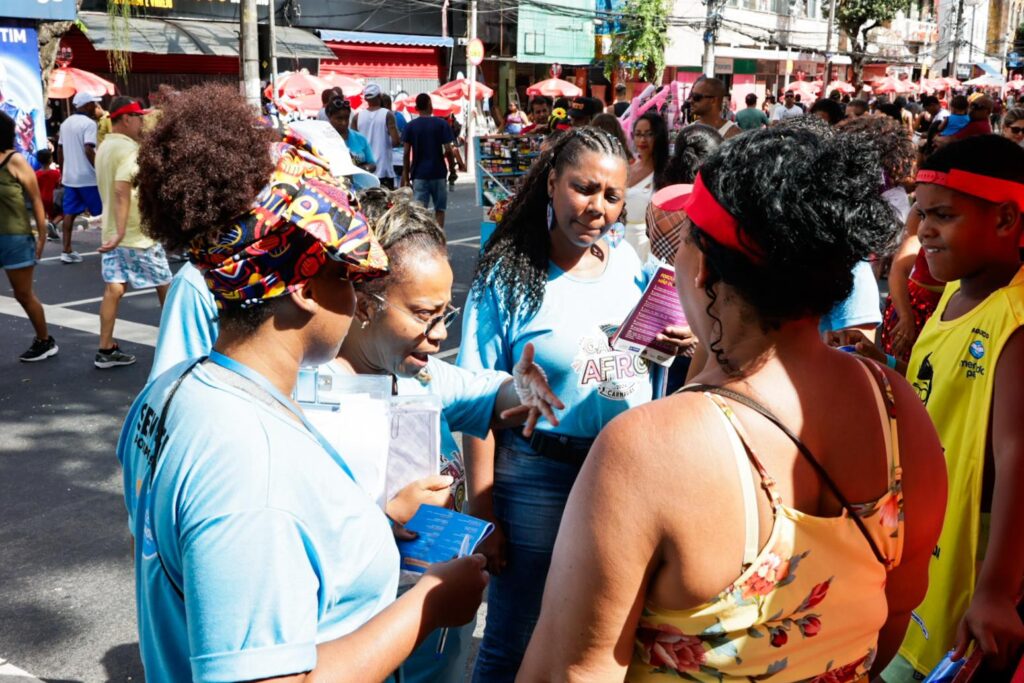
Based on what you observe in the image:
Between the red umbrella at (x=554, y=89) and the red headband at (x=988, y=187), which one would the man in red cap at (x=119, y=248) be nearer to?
the red headband at (x=988, y=187)

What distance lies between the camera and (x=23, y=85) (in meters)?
15.5

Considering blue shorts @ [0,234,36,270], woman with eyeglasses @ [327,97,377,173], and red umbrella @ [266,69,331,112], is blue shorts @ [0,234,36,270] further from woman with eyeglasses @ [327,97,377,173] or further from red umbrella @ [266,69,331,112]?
red umbrella @ [266,69,331,112]

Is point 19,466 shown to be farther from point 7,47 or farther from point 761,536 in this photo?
A: point 7,47

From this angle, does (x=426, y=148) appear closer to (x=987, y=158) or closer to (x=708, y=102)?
(x=708, y=102)

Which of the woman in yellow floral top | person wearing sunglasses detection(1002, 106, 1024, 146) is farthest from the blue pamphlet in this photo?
person wearing sunglasses detection(1002, 106, 1024, 146)

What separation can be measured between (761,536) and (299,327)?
31.1 inches

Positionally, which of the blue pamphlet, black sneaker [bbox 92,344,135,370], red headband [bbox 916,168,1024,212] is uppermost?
red headband [bbox 916,168,1024,212]

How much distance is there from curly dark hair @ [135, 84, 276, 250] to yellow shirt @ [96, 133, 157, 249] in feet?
19.9

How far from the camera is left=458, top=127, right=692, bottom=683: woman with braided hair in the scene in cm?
279

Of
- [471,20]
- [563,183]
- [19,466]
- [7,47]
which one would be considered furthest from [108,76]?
[563,183]

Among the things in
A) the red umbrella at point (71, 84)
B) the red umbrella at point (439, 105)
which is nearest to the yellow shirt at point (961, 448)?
the red umbrella at point (71, 84)

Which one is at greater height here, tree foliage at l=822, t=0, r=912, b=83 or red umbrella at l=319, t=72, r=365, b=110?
tree foliage at l=822, t=0, r=912, b=83

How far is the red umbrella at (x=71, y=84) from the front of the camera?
18.3 m

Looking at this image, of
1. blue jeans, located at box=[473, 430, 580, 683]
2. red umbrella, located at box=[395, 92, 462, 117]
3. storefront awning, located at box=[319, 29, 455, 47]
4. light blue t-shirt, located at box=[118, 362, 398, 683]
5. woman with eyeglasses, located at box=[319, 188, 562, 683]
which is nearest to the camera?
light blue t-shirt, located at box=[118, 362, 398, 683]
